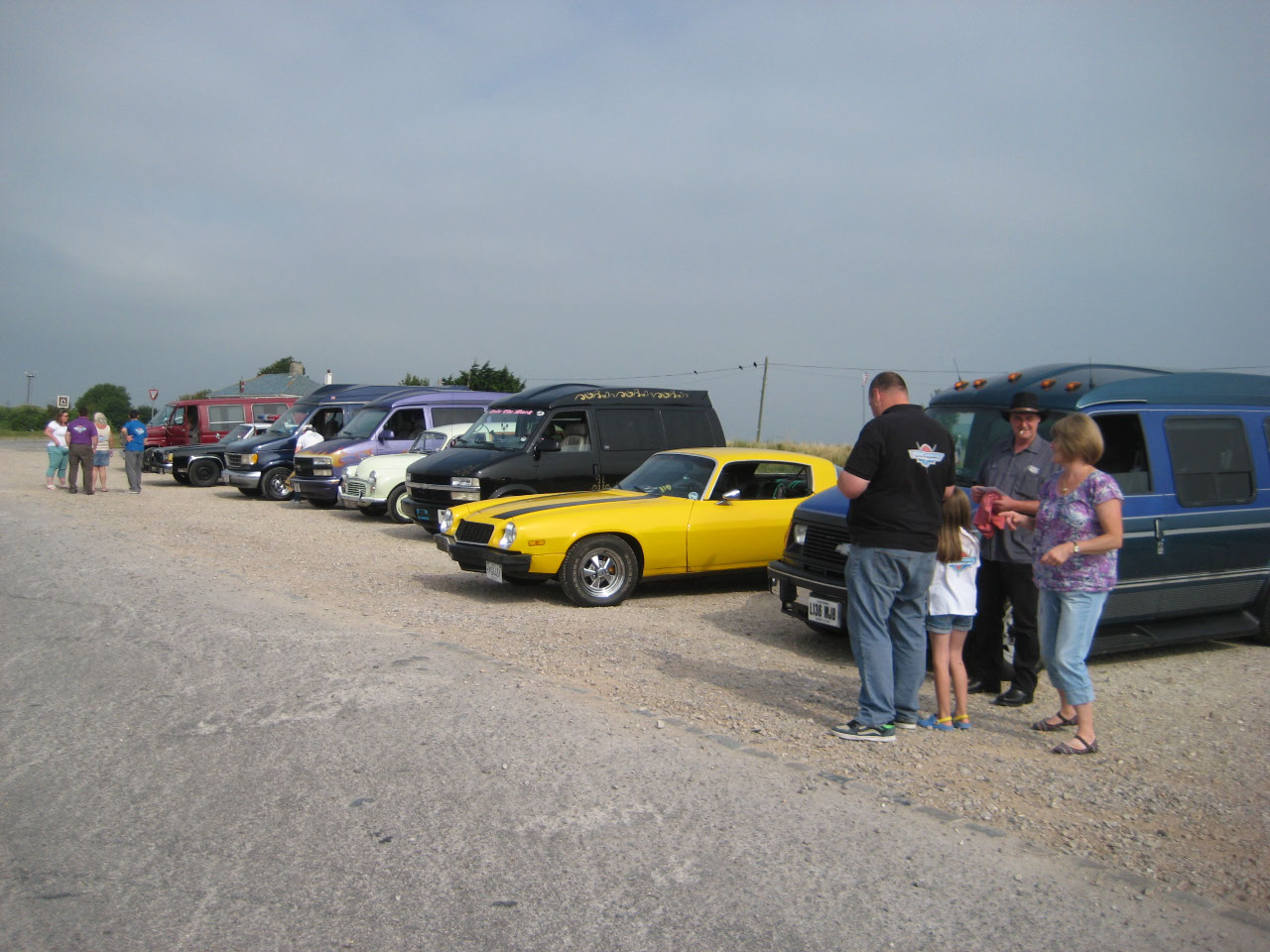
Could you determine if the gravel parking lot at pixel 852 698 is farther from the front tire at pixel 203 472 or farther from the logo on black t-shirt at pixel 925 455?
the front tire at pixel 203 472

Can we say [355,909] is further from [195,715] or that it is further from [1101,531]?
[1101,531]

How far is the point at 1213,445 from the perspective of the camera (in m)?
7.56

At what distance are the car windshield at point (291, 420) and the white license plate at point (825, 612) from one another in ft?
51.7

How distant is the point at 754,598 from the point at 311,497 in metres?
10.6

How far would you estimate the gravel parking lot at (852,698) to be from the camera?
430cm

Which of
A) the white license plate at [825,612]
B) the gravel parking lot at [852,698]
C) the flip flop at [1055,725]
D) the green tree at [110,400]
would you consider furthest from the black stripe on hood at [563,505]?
the green tree at [110,400]

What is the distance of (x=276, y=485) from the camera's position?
2020 centimetres

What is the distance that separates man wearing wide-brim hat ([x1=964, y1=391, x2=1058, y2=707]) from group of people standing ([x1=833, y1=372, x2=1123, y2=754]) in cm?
58

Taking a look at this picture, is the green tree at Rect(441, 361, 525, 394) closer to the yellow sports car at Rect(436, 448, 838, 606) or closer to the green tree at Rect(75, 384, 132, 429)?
the yellow sports car at Rect(436, 448, 838, 606)

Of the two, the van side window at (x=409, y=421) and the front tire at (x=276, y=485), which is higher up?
the van side window at (x=409, y=421)

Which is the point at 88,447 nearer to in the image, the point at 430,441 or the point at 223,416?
the point at 430,441

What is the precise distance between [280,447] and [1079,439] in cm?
1781

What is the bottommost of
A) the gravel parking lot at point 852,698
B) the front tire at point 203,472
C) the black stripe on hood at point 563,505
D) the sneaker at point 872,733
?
the gravel parking lot at point 852,698

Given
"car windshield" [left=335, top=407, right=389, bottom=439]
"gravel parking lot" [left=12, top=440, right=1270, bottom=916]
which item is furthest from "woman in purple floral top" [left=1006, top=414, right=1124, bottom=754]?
"car windshield" [left=335, top=407, right=389, bottom=439]
